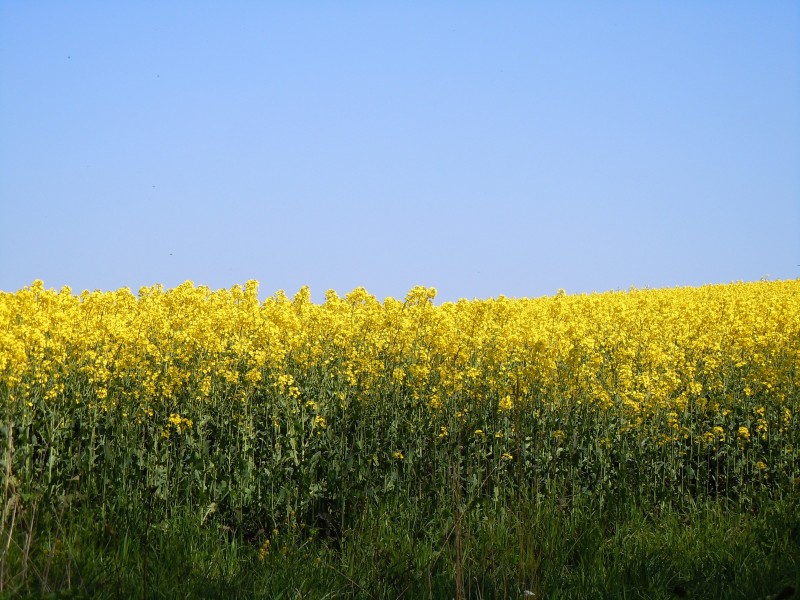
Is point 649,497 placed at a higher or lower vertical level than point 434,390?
lower

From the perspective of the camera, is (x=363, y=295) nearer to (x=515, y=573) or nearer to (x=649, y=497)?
Answer: (x=649, y=497)

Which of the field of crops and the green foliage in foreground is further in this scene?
the field of crops

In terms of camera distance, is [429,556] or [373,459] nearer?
[429,556]

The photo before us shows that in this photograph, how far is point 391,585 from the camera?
500 centimetres

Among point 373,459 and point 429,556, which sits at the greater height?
point 373,459

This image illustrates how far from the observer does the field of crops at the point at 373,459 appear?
5254 millimetres

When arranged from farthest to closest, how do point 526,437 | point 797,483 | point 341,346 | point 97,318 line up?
point 97,318 < point 341,346 < point 797,483 < point 526,437

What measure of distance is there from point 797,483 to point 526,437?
8.67ft

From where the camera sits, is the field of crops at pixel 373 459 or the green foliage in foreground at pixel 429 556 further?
the field of crops at pixel 373 459

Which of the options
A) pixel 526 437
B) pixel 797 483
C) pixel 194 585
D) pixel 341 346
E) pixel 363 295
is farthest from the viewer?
pixel 363 295

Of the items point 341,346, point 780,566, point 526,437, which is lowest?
point 780,566

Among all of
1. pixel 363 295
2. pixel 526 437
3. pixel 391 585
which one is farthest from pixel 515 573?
pixel 363 295

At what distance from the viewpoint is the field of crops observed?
5.25 metres

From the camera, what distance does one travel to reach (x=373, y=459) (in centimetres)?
663
